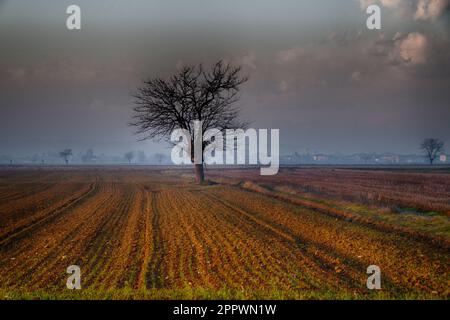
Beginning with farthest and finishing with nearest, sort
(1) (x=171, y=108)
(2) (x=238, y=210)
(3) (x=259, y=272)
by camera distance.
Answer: (1) (x=171, y=108)
(2) (x=238, y=210)
(3) (x=259, y=272)

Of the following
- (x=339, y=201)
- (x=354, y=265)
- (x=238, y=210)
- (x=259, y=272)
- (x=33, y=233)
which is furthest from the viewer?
(x=339, y=201)

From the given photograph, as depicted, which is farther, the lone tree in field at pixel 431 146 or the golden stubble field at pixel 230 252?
the lone tree in field at pixel 431 146

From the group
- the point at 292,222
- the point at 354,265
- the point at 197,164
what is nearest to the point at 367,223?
the point at 292,222

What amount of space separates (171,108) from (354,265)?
86.6 ft

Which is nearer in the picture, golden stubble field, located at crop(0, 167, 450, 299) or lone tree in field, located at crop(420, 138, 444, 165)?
golden stubble field, located at crop(0, 167, 450, 299)

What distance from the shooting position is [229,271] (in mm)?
7621

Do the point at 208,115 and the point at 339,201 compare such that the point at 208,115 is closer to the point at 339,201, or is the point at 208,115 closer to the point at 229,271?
the point at 339,201

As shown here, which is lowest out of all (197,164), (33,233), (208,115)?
(33,233)

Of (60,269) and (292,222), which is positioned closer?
(60,269)

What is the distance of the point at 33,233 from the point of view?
12.4 metres

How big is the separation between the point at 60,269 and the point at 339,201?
16091mm

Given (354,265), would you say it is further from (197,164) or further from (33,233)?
(197,164)

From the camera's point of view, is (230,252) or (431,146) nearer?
(230,252)

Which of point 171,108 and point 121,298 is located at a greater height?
point 171,108
